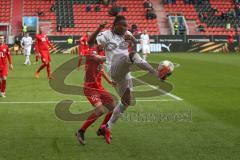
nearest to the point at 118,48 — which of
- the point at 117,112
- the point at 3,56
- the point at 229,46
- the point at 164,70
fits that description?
the point at 164,70

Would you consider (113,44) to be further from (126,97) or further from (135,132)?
(135,132)

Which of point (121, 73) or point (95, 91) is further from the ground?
point (121, 73)

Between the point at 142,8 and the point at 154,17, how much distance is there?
2.44 meters

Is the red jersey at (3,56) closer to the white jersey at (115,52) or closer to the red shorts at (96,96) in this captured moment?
the red shorts at (96,96)

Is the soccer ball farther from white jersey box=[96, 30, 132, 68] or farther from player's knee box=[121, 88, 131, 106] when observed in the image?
player's knee box=[121, 88, 131, 106]

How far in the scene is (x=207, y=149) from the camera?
28.3 ft

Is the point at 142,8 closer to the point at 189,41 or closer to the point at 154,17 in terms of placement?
the point at 154,17

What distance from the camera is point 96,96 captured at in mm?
9602

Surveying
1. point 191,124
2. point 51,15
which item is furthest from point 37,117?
point 51,15

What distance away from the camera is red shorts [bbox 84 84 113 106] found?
961 centimetres

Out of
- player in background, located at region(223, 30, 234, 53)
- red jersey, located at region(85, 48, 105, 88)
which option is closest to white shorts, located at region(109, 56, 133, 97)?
red jersey, located at region(85, 48, 105, 88)

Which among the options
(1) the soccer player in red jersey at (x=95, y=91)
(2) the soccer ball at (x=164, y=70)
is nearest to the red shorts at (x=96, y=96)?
(1) the soccer player in red jersey at (x=95, y=91)

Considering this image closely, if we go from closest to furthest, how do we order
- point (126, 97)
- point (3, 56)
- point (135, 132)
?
point (126, 97) < point (135, 132) < point (3, 56)

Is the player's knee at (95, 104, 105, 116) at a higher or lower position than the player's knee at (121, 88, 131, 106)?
lower
